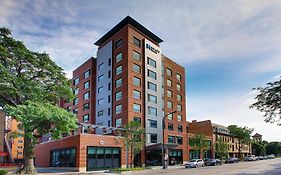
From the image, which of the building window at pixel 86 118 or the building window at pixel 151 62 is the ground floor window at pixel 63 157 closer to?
the building window at pixel 86 118

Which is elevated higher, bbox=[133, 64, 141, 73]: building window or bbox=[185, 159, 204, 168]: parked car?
bbox=[133, 64, 141, 73]: building window

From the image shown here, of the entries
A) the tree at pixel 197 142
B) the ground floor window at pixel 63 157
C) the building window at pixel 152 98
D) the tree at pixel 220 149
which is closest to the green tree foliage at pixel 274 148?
the tree at pixel 220 149

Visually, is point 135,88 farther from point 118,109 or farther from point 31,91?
point 31,91

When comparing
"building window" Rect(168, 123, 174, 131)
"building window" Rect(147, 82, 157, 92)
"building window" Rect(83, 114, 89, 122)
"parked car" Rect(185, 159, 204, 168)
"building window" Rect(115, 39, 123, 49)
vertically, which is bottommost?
"parked car" Rect(185, 159, 204, 168)

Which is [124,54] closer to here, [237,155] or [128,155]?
[128,155]

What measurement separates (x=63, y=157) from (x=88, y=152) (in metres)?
7.05

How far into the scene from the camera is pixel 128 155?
49.0 metres

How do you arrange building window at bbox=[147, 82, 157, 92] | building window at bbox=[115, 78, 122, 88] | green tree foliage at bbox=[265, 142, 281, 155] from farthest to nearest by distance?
green tree foliage at bbox=[265, 142, 281, 155] < building window at bbox=[147, 82, 157, 92] < building window at bbox=[115, 78, 122, 88]

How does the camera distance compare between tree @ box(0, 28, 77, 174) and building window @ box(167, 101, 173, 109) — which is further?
building window @ box(167, 101, 173, 109)

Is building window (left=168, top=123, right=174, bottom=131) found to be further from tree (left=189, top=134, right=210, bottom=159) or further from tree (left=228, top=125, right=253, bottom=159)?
tree (left=228, top=125, right=253, bottom=159)

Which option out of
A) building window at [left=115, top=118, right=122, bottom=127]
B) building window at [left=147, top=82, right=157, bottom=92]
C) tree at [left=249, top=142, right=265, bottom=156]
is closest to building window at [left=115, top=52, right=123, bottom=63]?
building window at [left=147, top=82, right=157, bottom=92]

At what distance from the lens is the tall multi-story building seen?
55312mm

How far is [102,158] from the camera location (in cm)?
4491

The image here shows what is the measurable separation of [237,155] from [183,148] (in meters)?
49.1
